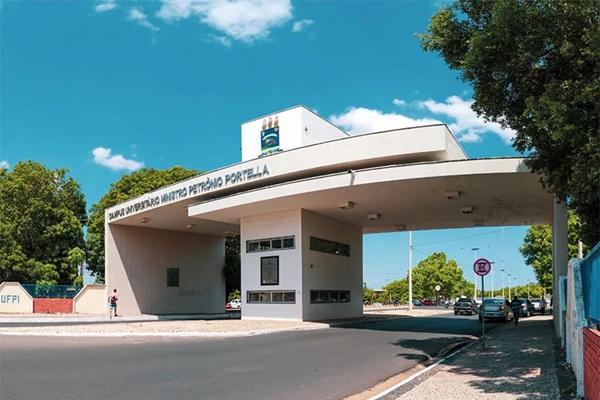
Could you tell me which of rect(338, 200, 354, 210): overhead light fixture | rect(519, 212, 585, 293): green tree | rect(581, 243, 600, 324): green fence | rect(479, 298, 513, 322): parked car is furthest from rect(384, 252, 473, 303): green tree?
rect(581, 243, 600, 324): green fence

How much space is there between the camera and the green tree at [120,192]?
2039 inches

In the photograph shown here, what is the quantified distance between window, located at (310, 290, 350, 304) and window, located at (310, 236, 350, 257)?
7.44 feet

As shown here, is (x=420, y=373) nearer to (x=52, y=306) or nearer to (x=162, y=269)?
(x=162, y=269)

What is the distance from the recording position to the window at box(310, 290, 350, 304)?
103ft

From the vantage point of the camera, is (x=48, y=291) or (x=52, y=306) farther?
(x=48, y=291)

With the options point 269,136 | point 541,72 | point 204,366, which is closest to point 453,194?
point 269,136

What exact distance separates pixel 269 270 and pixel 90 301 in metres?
16.2

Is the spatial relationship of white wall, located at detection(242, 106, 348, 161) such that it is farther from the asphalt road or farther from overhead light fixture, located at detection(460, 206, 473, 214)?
the asphalt road

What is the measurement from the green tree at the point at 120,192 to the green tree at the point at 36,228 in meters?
1.27

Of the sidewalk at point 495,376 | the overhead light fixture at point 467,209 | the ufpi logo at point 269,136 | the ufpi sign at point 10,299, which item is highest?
the ufpi logo at point 269,136

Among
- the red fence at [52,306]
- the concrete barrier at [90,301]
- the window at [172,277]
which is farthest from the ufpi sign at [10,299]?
the window at [172,277]

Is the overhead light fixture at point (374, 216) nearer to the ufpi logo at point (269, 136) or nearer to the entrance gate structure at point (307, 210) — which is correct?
the entrance gate structure at point (307, 210)

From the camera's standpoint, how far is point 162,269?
4325 cm

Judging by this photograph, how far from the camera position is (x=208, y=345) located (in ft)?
60.3
